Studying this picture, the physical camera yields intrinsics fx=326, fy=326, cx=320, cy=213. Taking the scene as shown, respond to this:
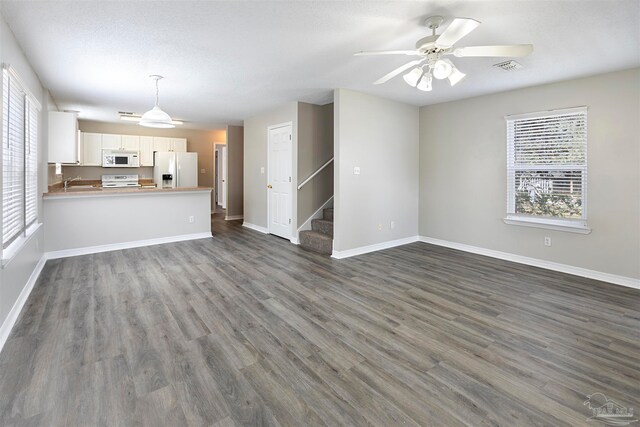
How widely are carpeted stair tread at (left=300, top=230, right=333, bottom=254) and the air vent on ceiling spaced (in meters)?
3.12

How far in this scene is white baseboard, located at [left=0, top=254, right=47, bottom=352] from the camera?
7.81ft

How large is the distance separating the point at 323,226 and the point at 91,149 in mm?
5822

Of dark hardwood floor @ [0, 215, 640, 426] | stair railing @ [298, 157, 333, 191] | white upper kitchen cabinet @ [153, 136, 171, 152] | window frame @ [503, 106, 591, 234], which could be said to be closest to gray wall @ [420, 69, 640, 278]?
window frame @ [503, 106, 591, 234]

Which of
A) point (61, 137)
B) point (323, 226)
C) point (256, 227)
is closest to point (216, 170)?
point (256, 227)

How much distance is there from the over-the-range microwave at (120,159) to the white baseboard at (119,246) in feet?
10.5

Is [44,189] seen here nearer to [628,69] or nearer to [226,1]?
[226,1]

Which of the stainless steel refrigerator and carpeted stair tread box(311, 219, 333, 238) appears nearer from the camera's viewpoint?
carpeted stair tread box(311, 219, 333, 238)

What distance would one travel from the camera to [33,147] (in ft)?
12.3

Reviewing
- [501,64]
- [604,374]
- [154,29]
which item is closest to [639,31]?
[501,64]

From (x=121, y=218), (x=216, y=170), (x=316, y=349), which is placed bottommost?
(x=316, y=349)

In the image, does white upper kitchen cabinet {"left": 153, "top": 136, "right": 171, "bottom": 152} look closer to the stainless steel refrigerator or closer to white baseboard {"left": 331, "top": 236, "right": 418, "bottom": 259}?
the stainless steel refrigerator

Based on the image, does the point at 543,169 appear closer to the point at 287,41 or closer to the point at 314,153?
the point at 314,153

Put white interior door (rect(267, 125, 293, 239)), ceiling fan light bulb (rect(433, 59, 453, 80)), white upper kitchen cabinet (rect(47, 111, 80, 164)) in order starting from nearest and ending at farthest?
ceiling fan light bulb (rect(433, 59, 453, 80)), white upper kitchen cabinet (rect(47, 111, 80, 164)), white interior door (rect(267, 125, 293, 239))

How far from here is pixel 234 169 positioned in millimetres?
8328
